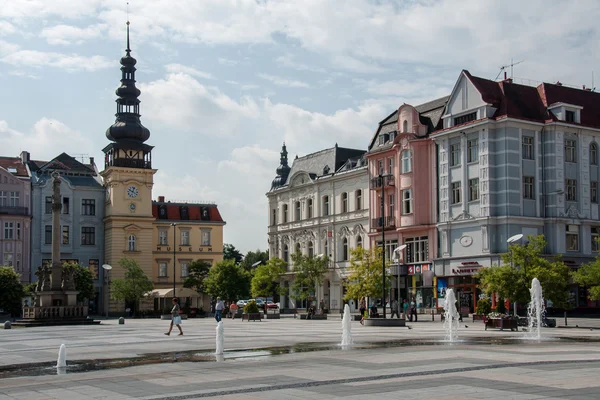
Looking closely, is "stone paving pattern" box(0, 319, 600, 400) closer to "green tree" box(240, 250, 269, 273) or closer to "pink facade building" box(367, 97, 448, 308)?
"pink facade building" box(367, 97, 448, 308)

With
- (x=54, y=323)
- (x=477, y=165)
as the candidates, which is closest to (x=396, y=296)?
(x=477, y=165)

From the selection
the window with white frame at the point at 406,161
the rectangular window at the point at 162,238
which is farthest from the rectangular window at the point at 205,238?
the window with white frame at the point at 406,161

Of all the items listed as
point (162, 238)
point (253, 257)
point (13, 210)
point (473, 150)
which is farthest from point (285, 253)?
point (253, 257)

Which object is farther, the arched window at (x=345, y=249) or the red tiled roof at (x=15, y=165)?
the red tiled roof at (x=15, y=165)

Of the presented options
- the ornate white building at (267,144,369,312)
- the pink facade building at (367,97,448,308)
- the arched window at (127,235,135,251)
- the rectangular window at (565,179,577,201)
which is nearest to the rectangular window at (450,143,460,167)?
the pink facade building at (367,97,448,308)

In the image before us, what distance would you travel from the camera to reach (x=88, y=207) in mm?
83438

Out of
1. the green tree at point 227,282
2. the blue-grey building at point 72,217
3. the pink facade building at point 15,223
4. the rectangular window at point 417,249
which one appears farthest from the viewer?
the blue-grey building at point 72,217

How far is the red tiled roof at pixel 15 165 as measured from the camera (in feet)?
263

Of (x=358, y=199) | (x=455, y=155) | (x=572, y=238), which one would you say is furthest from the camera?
(x=358, y=199)

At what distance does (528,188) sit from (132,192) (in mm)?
44416

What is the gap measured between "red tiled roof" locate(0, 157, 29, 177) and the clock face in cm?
1026

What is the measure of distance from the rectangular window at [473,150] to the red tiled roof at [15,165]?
1862 inches

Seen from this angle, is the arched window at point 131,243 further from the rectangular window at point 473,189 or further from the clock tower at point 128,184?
the rectangular window at point 473,189

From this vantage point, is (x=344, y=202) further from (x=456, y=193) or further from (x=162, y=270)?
(x=162, y=270)
